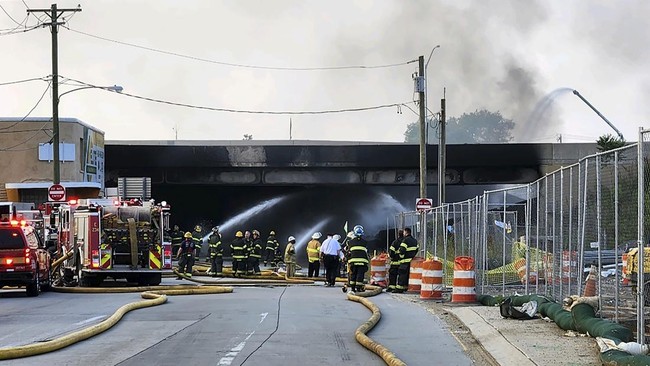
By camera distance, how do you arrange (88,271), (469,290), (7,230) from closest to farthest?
(469,290) → (7,230) → (88,271)

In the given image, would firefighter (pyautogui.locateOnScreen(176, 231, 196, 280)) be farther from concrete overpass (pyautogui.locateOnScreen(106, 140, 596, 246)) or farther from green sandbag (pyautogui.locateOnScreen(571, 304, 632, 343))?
green sandbag (pyautogui.locateOnScreen(571, 304, 632, 343))

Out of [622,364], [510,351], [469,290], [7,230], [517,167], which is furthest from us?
[517,167]

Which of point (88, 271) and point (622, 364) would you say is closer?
point (622, 364)

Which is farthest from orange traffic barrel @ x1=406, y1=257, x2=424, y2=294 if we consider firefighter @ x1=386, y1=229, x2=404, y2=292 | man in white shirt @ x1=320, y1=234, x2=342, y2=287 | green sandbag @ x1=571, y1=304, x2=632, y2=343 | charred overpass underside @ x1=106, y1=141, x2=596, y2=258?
charred overpass underside @ x1=106, y1=141, x2=596, y2=258

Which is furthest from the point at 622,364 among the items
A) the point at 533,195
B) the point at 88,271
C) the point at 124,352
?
the point at 88,271

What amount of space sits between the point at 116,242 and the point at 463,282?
468 inches

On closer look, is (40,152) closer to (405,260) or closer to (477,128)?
(405,260)

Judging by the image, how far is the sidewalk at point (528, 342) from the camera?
11867mm

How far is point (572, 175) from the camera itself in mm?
16984

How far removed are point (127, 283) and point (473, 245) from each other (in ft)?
40.4

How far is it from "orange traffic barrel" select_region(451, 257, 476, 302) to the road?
3.09 feet

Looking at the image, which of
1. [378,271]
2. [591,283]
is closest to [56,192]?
[378,271]

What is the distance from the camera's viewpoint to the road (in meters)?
12.9

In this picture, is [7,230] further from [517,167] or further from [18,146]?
[517,167]
